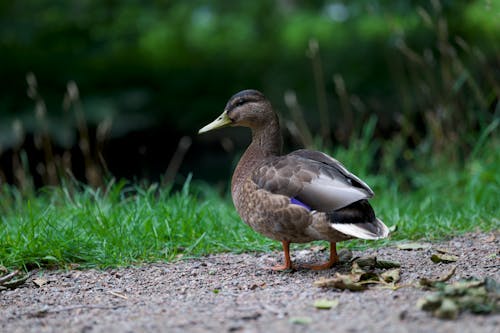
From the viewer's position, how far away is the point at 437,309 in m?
2.73

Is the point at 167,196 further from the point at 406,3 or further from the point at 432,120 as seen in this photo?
the point at 406,3

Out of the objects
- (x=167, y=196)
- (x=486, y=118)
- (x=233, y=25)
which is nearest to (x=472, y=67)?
(x=486, y=118)

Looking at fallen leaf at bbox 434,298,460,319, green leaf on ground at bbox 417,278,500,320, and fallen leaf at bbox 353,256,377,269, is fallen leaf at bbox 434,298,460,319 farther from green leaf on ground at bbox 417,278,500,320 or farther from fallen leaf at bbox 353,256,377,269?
fallen leaf at bbox 353,256,377,269

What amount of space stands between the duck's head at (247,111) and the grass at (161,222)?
742 millimetres

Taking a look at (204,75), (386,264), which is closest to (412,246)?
(386,264)

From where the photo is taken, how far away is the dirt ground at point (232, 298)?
108 inches

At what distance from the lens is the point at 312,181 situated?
12.4ft

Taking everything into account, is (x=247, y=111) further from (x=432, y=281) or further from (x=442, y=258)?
(x=432, y=281)

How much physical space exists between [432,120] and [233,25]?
12.7 metres

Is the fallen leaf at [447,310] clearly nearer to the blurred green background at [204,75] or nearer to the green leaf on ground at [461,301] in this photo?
the green leaf on ground at [461,301]

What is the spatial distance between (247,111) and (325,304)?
5.38 ft

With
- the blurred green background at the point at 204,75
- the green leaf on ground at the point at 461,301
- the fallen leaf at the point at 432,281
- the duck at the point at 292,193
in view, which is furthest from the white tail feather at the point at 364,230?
the blurred green background at the point at 204,75

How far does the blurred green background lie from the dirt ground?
2.48m

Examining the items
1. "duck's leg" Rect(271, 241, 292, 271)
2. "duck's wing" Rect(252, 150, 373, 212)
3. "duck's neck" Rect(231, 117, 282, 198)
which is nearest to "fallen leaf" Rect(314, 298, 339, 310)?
"duck's wing" Rect(252, 150, 373, 212)
